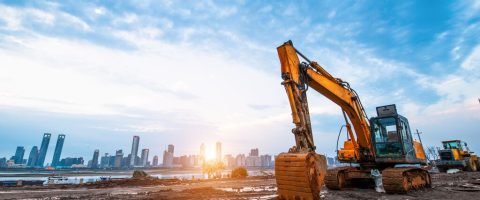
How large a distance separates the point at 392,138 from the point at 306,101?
19.3 feet

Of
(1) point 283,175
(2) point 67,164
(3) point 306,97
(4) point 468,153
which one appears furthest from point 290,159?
(2) point 67,164

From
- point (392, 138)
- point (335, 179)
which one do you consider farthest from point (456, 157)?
point (335, 179)

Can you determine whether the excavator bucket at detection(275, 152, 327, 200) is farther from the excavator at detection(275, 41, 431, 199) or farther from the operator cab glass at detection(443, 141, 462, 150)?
the operator cab glass at detection(443, 141, 462, 150)

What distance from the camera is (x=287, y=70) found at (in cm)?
775

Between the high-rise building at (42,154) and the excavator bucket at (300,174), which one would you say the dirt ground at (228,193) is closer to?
the excavator bucket at (300,174)

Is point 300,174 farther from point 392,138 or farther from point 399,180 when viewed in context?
point 392,138

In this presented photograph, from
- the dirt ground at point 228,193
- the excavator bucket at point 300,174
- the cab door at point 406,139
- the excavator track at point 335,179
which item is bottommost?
the dirt ground at point 228,193

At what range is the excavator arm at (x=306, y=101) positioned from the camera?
6750 millimetres

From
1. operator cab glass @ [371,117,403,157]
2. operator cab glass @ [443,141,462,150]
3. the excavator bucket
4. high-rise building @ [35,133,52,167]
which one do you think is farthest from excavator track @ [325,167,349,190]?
high-rise building @ [35,133,52,167]

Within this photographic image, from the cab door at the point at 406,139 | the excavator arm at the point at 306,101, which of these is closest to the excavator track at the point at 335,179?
the excavator arm at the point at 306,101

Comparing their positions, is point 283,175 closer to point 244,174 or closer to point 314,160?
point 314,160

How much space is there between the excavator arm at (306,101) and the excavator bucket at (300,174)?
48 cm

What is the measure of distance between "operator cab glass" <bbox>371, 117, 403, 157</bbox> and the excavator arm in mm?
390

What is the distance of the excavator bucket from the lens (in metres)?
5.55
